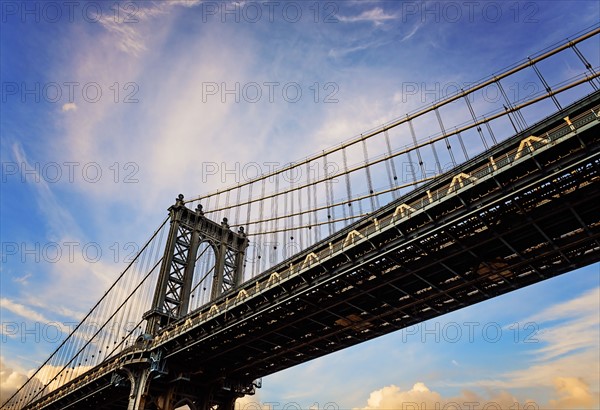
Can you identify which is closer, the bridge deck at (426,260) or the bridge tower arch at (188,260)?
the bridge deck at (426,260)

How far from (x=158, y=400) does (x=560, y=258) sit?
33415 mm

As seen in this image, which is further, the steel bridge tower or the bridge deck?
the steel bridge tower

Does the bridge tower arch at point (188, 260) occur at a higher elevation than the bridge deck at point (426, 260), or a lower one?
higher

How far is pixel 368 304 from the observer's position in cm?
3159

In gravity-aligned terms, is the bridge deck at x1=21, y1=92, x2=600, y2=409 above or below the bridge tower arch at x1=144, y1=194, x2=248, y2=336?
below

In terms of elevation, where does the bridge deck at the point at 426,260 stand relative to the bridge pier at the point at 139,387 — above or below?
above

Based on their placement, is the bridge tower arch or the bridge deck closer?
the bridge deck

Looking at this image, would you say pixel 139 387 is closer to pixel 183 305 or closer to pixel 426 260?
pixel 183 305

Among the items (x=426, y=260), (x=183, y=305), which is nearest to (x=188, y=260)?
(x=183, y=305)

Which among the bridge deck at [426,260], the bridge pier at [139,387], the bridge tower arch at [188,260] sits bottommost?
the bridge pier at [139,387]

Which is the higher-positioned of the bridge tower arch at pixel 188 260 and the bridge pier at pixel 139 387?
the bridge tower arch at pixel 188 260

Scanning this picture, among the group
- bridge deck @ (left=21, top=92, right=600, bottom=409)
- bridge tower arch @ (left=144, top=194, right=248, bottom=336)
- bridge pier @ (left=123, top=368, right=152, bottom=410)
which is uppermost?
bridge tower arch @ (left=144, top=194, right=248, bottom=336)

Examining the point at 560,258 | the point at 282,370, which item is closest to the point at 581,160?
the point at 560,258

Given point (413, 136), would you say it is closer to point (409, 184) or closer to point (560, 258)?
point (409, 184)
